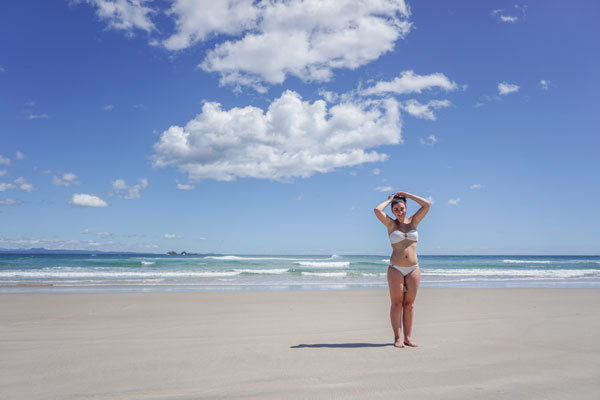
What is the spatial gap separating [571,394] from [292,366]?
2553mm

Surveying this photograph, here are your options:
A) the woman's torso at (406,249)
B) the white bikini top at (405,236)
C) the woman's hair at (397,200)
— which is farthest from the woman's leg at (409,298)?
the woman's hair at (397,200)

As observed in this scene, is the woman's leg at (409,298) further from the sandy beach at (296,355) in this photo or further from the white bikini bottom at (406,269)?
the sandy beach at (296,355)

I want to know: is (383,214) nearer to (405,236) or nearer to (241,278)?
(405,236)

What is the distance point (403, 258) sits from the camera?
5027mm

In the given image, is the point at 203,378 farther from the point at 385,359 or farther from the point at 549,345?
the point at 549,345

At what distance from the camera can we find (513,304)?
1026 centimetres

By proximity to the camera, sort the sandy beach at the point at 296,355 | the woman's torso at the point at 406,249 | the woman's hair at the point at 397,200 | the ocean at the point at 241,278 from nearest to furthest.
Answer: the sandy beach at the point at 296,355
the woman's torso at the point at 406,249
the woman's hair at the point at 397,200
the ocean at the point at 241,278

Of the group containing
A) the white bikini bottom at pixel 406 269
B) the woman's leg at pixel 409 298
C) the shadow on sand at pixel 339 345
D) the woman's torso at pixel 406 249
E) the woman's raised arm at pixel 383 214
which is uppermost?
the woman's raised arm at pixel 383 214

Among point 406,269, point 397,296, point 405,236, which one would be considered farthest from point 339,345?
point 405,236

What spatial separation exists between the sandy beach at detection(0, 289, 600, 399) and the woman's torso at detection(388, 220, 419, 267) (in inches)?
43.1

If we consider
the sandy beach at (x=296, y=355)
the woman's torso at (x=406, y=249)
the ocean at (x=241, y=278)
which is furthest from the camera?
the ocean at (x=241, y=278)

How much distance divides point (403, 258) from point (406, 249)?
124 millimetres

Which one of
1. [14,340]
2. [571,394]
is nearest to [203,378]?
[571,394]

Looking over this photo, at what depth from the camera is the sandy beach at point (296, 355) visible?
11.4 ft
